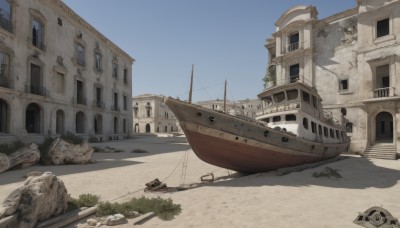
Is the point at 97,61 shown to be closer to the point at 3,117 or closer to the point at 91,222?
the point at 3,117

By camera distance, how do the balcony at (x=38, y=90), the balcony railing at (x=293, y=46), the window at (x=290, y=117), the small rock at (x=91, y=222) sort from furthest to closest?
the balcony railing at (x=293, y=46)
the balcony at (x=38, y=90)
the window at (x=290, y=117)
the small rock at (x=91, y=222)

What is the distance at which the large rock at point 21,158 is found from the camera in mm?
10922

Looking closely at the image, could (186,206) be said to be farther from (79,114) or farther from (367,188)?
(79,114)

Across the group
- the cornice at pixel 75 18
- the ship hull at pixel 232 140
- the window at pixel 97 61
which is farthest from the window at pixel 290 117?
the window at pixel 97 61

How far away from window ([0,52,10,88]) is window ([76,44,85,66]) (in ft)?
29.0

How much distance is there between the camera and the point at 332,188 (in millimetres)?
8641

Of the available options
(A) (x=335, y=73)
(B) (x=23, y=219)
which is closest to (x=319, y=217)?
(B) (x=23, y=219)

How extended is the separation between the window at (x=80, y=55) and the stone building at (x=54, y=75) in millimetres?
111

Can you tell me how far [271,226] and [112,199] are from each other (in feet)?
15.1

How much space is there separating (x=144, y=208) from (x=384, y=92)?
2144 centimetres

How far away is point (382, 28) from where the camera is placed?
20.3 meters

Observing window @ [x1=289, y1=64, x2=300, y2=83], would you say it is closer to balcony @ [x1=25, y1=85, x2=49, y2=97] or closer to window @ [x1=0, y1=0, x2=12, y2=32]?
balcony @ [x1=25, y1=85, x2=49, y2=97]

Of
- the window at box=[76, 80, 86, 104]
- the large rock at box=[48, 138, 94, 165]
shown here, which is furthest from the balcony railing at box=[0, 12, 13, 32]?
the large rock at box=[48, 138, 94, 165]

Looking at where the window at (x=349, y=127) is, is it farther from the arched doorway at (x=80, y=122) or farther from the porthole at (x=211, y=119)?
the arched doorway at (x=80, y=122)
